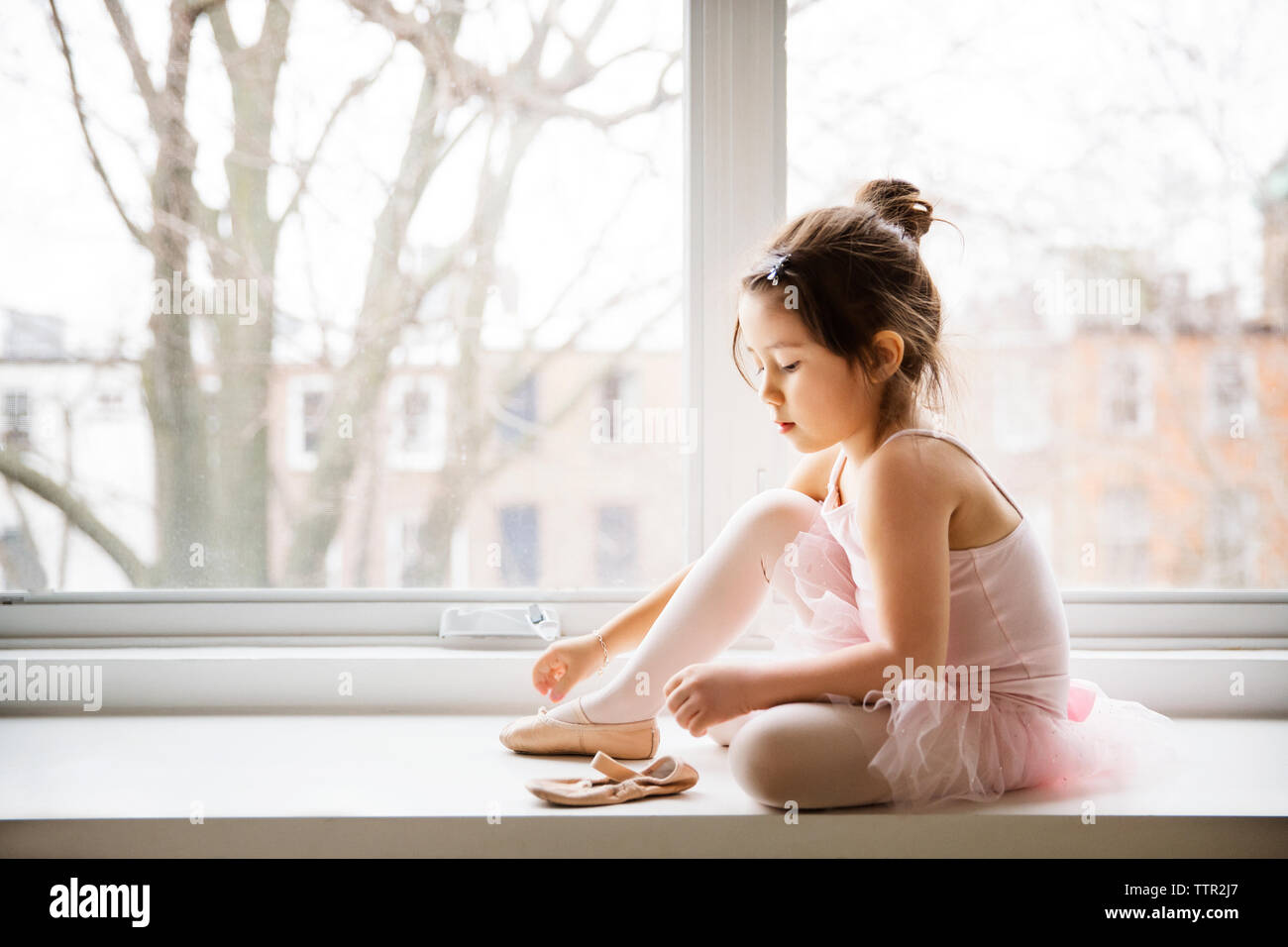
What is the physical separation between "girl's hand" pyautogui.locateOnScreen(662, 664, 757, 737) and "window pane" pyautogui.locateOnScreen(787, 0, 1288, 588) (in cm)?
54

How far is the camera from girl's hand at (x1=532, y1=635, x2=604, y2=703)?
3.31 ft

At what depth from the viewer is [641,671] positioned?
3.05 feet

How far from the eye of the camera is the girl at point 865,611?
81cm

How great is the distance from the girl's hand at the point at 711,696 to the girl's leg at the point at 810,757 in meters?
0.02

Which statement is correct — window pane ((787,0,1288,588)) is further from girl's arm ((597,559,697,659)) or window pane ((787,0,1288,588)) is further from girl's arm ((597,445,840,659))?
girl's arm ((597,559,697,659))

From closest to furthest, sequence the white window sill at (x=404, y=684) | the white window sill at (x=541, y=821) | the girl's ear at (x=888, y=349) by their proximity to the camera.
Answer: the white window sill at (x=541, y=821)
the girl's ear at (x=888, y=349)
the white window sill at (x=404, y=684)

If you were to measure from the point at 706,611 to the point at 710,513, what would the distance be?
0.28 metres

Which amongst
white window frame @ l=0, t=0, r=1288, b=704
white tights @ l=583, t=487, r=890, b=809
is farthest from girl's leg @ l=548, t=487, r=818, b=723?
white window frame @ l=0, t=0, r=1288, b=704

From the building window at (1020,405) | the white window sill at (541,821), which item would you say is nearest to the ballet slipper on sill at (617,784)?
the white window sill at (541,821)

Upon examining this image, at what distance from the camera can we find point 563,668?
101 centimetres

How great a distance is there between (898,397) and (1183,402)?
1.84 feet

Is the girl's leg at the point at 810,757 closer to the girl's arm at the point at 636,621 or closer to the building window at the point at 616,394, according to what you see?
the girl's arm at the point at 636,621

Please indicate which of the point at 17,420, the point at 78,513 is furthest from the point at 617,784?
the point at 17,420

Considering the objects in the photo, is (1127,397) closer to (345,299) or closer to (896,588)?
(896,588)
